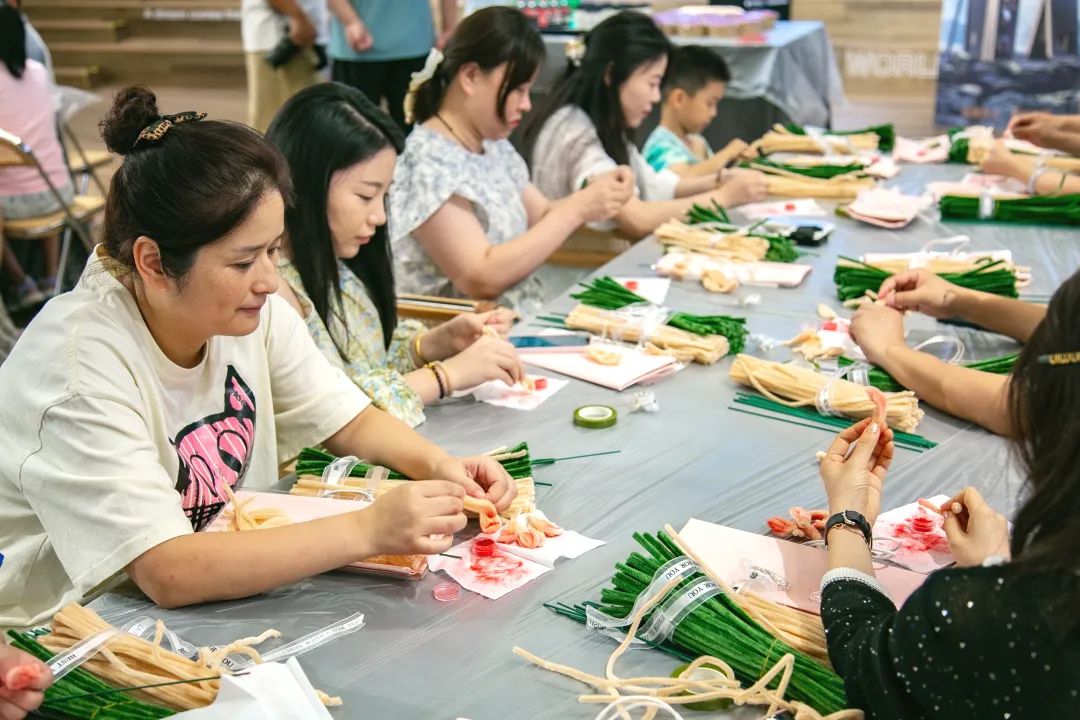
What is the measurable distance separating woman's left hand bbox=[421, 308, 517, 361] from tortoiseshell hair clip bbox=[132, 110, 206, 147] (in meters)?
0.91

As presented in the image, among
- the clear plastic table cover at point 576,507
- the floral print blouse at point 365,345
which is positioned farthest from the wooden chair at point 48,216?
the clear plastic table cover at point 576,507

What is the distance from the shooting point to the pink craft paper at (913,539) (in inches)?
59.9

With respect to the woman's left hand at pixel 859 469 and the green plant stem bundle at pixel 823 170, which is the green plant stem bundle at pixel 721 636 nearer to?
the woman's left hand at pixel 859 469

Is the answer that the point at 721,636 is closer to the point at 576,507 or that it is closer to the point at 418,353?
the point at 576,507

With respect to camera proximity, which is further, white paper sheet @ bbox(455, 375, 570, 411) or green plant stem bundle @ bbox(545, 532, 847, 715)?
white paper sheet @ bbox(455, 375, 570, 411)

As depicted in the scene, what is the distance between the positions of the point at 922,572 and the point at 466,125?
192cm

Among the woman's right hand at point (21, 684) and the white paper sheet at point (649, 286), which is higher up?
the woman's right hand at point (21, 684)

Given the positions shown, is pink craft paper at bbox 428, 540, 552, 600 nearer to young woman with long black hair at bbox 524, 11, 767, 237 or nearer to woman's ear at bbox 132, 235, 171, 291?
woman's ear at bbox 132, 235, 171, 291

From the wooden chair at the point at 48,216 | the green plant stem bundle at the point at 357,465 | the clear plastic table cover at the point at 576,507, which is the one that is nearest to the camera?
the clear plastic table cover at the point at 576,507

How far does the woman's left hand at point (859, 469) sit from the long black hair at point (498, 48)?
1.65 m

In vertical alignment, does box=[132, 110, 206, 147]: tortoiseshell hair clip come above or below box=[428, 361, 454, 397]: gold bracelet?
above

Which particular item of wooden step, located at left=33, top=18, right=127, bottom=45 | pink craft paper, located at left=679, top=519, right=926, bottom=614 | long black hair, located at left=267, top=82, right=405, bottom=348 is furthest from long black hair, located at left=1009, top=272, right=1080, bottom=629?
wooden step, located at left=33, top=18, right=127, bottom=45

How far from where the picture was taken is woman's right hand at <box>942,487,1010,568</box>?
1409 millimetres

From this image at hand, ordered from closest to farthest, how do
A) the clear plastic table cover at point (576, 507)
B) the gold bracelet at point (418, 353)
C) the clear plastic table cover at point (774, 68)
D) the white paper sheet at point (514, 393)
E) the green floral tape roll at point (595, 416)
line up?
the clear plastic table cover at point (576, 507), the green floral tape roll at point (595, 416), the white paper sheet at point (514, 393), the gold bracelet at point (418, 353), the clear plastic table cover at point (774, 68)
